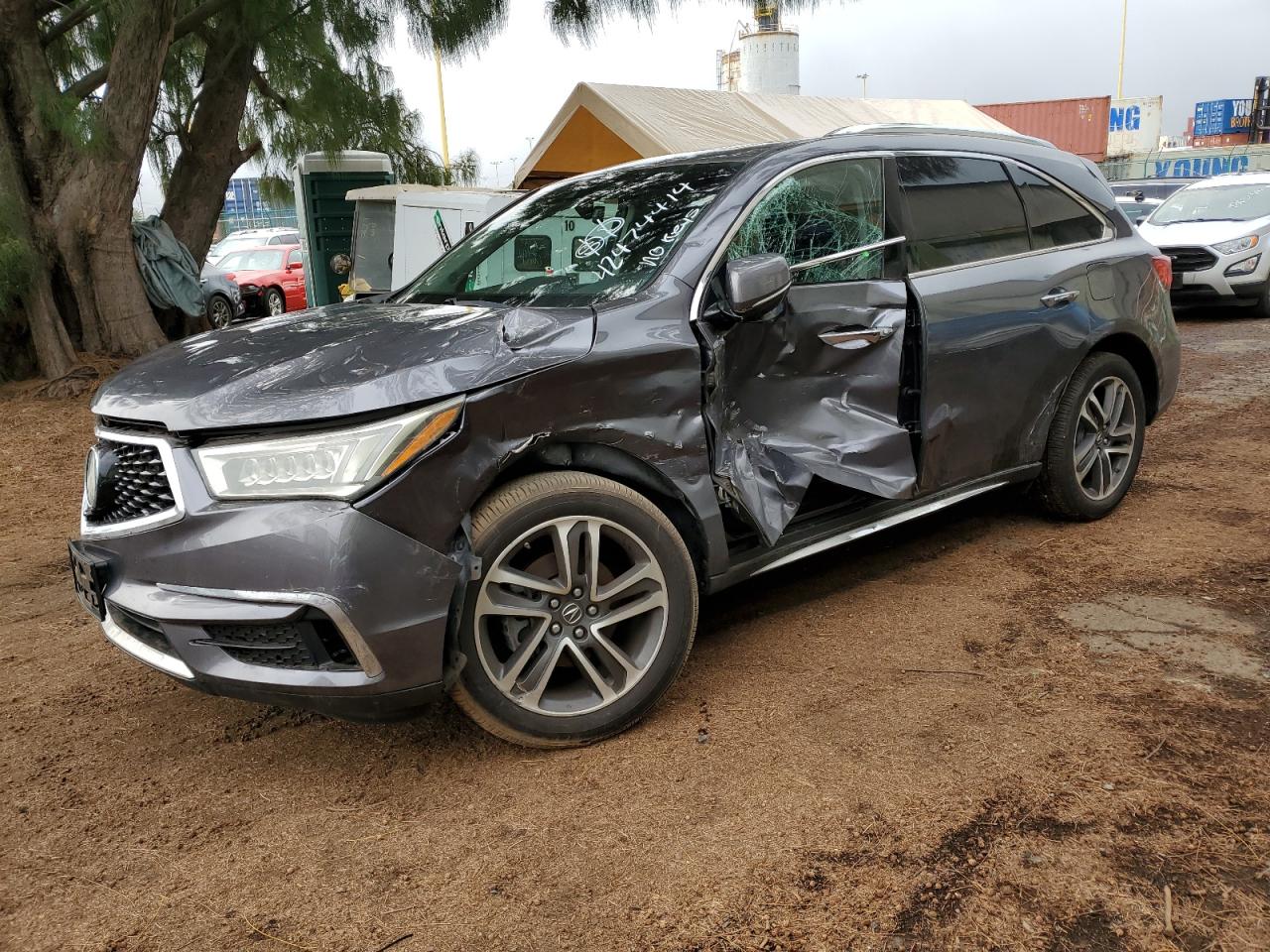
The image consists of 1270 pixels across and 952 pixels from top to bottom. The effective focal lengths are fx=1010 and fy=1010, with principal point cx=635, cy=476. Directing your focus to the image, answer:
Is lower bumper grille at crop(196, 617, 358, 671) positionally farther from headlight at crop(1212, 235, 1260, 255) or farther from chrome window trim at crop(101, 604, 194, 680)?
headlight at crop(1212, 235, 1260, 255)

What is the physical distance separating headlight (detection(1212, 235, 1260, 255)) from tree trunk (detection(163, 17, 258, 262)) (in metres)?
11.4

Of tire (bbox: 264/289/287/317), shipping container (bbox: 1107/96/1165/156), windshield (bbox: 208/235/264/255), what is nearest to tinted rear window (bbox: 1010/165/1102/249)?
tire (bbox: 264/289/287/317)

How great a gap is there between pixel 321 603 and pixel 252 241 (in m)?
22.3

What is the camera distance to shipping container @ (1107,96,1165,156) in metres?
59.3

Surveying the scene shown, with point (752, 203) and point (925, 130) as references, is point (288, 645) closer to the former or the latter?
point (752, 203)

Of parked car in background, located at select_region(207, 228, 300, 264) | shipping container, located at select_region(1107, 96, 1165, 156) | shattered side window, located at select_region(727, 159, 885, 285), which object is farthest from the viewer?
shipping container, located at select_region(1107, 96, 1165, 156)

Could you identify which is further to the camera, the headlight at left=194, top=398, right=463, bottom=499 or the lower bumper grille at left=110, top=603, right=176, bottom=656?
the lower bumper grille at left=110, top=603, right=176, bottom=656

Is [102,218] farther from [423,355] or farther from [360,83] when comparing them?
[423,355]

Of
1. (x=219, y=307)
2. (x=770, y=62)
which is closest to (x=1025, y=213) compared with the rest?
(x=219, y=307)

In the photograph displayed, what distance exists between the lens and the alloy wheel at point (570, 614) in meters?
2.74

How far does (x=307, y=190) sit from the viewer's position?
554 inches

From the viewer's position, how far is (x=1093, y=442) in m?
4.54

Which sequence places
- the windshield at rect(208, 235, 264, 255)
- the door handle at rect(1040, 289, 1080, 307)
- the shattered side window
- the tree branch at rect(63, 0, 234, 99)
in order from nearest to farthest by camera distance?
1. the shattered side window
2. the door handle at rect(1040, 289, 1080, 307)
3. the tree branch at rect(63, 0, 234, 99)
4. the windshield at rect(208, 235, 264, 255)

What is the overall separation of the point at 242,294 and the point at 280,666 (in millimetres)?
18235
